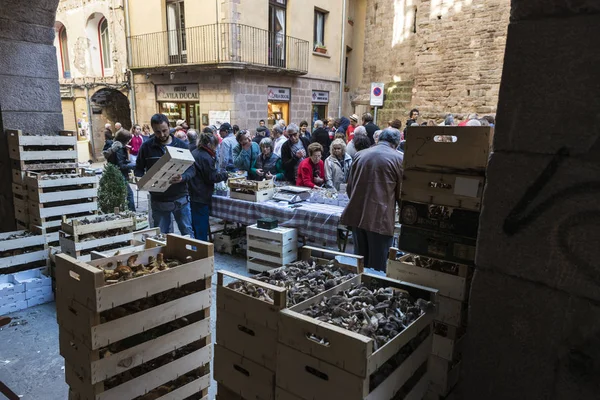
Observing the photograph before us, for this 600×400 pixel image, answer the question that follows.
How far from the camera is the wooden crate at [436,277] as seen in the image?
2416 millimetres

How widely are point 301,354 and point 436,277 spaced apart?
1.06 meters

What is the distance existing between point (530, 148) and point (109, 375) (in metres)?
2.59

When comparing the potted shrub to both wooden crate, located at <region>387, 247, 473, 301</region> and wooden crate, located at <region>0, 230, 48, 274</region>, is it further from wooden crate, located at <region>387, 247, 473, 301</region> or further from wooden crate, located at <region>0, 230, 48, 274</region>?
wooden crate, located at <region>387, 247, 473, 301</region>

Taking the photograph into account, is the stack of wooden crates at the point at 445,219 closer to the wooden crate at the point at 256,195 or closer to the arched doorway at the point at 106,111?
the wooden crate at the point at 256,195

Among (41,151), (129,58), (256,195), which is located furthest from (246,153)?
(129,58)

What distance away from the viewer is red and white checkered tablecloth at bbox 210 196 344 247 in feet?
17.5

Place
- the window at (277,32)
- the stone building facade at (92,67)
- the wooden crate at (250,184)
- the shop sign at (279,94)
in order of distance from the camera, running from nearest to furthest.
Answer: the wooden crate at (250,184) < the window at (277,32) < the shop sign at (279,94) < the stone building facade at (92,67)

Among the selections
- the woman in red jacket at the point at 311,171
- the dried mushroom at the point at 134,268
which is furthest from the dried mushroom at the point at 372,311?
the woman in red jacket at the point at 311,171

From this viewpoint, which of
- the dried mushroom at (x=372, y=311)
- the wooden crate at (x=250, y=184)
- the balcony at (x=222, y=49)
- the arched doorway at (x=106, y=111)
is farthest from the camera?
the arched doorway at (x=106, y=111)

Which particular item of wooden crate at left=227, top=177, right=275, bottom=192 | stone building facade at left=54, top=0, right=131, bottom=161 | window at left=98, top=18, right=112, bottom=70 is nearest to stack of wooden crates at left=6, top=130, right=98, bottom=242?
wooden crate at left=227, top=177, right=275, bottom=192

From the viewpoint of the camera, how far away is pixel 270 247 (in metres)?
5.50

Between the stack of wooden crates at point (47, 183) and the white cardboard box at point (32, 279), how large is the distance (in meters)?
0.45

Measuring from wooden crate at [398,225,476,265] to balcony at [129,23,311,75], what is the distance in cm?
1259

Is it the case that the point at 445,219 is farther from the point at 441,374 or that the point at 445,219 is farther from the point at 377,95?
the point at 377,95
